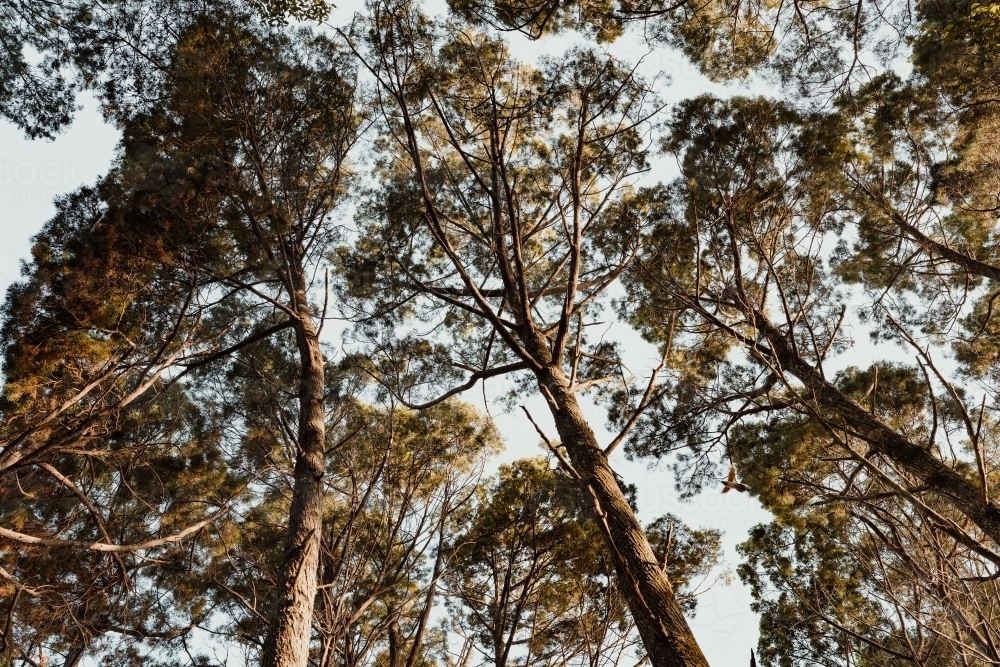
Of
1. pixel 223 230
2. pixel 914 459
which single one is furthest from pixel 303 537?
pixel 914 459

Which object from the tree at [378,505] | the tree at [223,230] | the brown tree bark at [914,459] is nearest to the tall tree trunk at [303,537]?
the tree at [223,230]

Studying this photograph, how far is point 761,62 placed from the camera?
26.4 feet

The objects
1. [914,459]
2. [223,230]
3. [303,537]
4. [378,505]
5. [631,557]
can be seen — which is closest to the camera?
[631,557]

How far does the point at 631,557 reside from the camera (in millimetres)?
2703

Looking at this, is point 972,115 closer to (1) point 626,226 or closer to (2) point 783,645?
(1) point 626,226

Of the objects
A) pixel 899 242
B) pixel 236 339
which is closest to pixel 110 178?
pixel 236 339

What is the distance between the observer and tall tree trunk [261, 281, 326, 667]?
4000 millimetres

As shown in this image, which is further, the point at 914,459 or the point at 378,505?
the point at 378,505

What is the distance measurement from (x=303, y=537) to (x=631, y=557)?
282 cm

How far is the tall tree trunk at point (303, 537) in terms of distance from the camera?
13.1 ft

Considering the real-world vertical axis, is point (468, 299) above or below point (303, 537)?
above

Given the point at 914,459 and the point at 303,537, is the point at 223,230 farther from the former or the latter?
the point at 914,459

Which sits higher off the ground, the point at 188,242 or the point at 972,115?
the point at 972,115

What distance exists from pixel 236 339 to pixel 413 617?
14.7 ft
